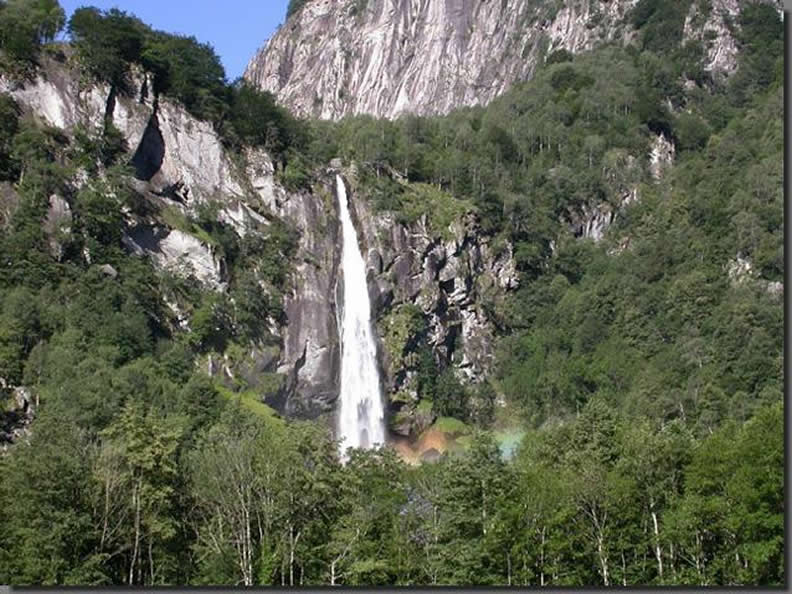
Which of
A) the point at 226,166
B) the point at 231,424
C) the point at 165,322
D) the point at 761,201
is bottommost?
the point at 231,424

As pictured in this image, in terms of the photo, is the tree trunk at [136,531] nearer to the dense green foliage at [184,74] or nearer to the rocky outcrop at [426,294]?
the rocky outcrop at [426,294]

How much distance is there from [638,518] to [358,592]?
383 inches

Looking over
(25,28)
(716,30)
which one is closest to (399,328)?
(25,28)

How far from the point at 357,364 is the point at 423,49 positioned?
6383cm

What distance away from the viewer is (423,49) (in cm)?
11706

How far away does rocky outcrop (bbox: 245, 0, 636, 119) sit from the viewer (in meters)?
109

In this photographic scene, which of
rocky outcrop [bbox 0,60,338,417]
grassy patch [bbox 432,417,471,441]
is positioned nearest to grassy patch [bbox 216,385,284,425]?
rocky outcrop [bbox 0,60,338,417]

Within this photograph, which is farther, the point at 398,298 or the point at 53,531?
the point at 398,298

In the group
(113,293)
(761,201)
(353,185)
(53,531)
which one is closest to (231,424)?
(113,293)

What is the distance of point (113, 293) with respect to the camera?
51719 mm

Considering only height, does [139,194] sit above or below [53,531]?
above

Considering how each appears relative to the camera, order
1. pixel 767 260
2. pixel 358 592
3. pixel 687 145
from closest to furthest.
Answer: pixel 358 592, pixel 767 260, pixel 687 145

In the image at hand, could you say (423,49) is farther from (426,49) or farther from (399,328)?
(399,328)

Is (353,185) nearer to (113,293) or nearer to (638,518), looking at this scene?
(113,293)
